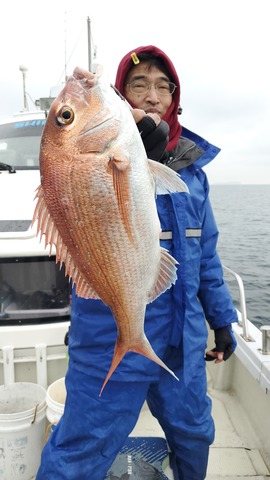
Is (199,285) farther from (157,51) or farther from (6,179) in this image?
(6,179)

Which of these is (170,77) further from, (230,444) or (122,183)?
(230,444)

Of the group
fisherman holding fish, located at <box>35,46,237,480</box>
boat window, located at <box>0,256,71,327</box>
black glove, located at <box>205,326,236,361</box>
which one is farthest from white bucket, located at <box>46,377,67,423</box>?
black glove, located at <box>205,326,236,361</box>

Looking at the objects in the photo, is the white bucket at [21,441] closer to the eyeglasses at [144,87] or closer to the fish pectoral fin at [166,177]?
the fish pectoral fin at [166,177]

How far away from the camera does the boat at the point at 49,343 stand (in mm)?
3090

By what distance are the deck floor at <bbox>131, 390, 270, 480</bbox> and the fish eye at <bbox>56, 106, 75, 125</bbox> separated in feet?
7.76

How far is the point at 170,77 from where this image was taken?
2217mm

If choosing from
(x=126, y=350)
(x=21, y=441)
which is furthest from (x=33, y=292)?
(x=126, y=350)

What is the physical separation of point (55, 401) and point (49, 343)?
1.54 ft

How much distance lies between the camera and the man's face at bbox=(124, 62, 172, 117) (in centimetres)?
212

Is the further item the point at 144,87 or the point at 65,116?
the point at 144,87

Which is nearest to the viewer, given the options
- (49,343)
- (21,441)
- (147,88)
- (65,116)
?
(65,116)

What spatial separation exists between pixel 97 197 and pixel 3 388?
2282 mm

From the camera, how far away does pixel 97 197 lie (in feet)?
4.72

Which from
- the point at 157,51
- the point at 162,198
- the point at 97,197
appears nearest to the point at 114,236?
the point at 97,197
